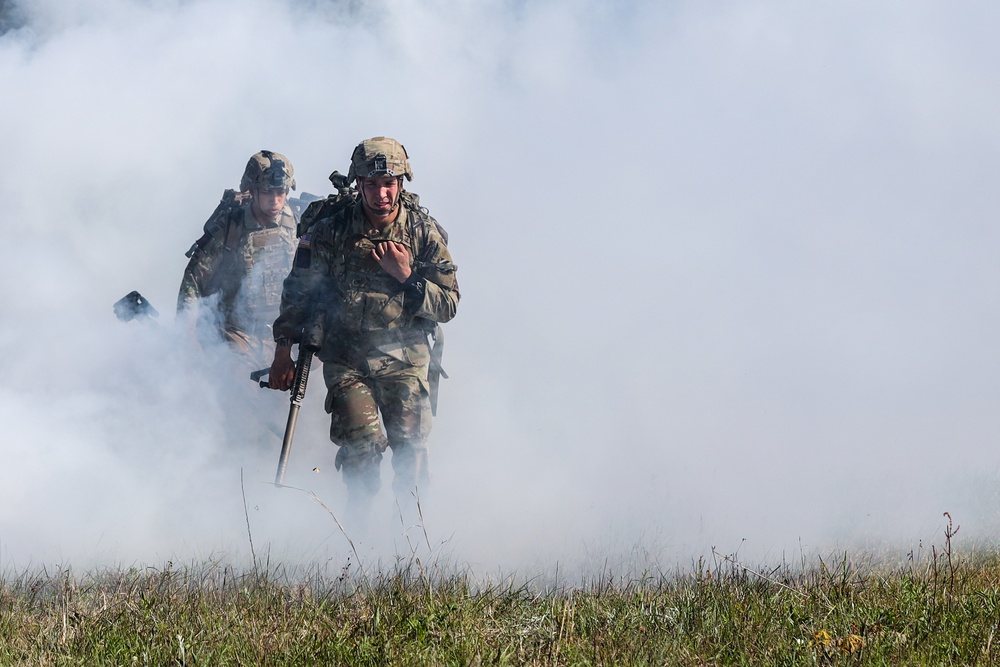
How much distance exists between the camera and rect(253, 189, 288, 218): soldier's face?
372 inches

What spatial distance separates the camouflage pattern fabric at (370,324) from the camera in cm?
703

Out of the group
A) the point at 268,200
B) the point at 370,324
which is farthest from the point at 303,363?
the point at 268,200

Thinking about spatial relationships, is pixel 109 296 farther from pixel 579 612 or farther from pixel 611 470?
pixel 579 612

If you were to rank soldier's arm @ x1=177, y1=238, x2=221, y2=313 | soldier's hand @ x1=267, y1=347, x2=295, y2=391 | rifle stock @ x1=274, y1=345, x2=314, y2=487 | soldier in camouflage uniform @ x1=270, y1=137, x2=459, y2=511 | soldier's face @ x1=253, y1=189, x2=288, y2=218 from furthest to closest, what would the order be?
soldier's arm @ x1=177, y1=238, x2=221, y2=313 < soldier's face @ x1=253, y1=189, x2=288, y2=218 < soldier's hand @ x1=267, y1=347, x2=295, y2=391 < soldier in camouflage uniform @ x1=270, y1=137, x2=459, y2=511 < rifle stock @ x1=274, y1=345, x2=314, y2=487

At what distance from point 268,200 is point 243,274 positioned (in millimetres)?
531

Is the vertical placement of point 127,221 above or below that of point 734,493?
above

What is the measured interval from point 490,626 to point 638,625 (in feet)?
1.55

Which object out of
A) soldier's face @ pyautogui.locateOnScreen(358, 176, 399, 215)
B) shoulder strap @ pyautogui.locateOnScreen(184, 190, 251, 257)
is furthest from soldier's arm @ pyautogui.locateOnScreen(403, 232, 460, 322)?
shoulder strap @ pyautogui.locateOnScreen(184, 190, 251, 257)

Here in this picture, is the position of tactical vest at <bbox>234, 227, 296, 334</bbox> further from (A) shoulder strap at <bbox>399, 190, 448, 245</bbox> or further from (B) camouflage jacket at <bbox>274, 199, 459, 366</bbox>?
(A) shoulder strap at <bbox>399, 190, 448, 245</bbox>

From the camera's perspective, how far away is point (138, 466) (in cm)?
734

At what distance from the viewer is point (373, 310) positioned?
707 cm

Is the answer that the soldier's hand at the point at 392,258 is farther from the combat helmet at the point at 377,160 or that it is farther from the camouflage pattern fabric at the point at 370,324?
the combat helmet at the point at 377,160

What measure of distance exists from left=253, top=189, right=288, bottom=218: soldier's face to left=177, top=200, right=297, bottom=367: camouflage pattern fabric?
4.3 inches

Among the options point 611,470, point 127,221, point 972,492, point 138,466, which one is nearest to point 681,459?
point 611,470
